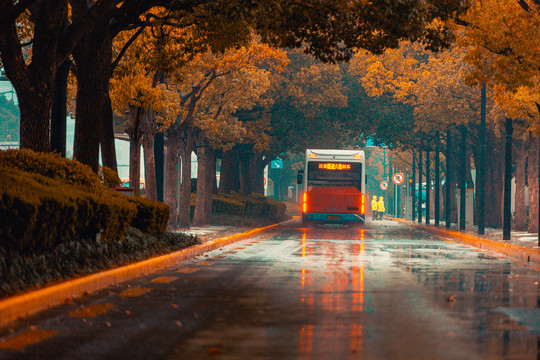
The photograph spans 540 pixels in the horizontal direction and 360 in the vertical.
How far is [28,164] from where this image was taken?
16422 millimetres

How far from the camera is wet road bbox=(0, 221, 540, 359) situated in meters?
8.02

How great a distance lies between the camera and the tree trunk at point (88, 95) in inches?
814

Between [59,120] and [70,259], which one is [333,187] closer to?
[59,120]

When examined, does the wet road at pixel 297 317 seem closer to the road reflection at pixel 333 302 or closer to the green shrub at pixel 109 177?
the road reflection at pixel 333 302

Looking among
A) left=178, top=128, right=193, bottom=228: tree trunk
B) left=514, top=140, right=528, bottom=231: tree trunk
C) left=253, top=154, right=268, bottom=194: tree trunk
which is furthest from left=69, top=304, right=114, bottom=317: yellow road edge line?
left=253, top=154, right=268, bottom=194: tree trunk

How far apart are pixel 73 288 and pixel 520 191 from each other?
111 ft

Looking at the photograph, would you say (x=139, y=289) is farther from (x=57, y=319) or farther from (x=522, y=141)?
(x=522, y=141)

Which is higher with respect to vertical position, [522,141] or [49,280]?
[522,141]

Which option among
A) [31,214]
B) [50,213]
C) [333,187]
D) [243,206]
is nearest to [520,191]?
[333,187]

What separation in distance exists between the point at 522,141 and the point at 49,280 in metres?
34.2

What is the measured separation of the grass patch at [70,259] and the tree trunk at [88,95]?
8.42 feet

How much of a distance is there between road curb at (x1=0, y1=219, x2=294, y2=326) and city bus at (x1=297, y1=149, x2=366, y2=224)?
23.4 meters

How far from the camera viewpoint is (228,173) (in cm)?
5256

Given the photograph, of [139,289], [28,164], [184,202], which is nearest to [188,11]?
[28,164]
